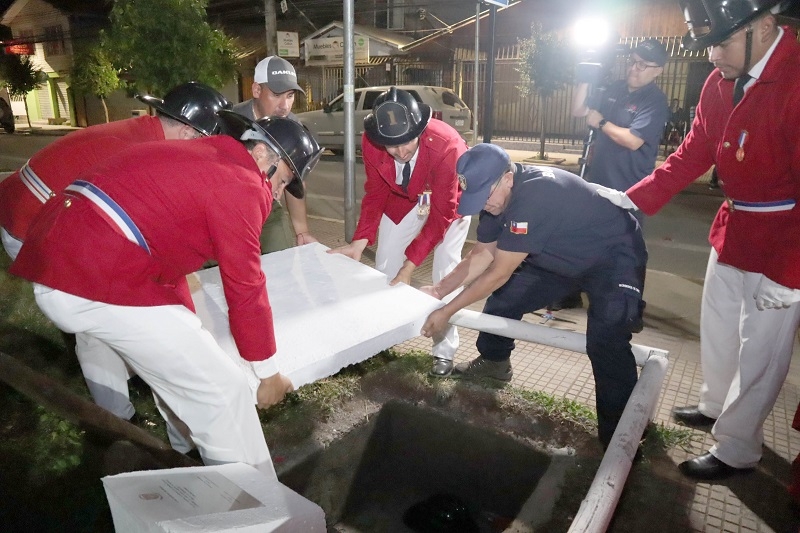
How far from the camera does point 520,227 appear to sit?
2.45 meters

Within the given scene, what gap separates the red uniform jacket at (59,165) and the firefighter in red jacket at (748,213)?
2370 millimetres

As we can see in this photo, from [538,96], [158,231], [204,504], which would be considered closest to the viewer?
[204,504]

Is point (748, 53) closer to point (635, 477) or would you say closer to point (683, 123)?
point (635, 477)

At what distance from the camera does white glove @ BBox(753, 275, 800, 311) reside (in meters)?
2.17

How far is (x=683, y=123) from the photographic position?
48.4 ft

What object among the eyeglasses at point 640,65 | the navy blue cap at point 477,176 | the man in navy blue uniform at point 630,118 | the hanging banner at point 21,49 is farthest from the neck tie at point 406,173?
the hanging banner at point 21,49

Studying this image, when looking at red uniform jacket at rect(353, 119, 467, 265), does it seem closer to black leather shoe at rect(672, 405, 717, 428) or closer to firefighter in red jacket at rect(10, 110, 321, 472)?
firefighter in red jacket at rect(10, 110, 321, 472)

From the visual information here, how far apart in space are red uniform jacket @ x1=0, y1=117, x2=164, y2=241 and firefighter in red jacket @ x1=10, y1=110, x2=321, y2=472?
0.74 metres

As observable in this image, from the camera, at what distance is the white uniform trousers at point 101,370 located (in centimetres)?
268

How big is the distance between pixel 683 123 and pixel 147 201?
1580 centimetres

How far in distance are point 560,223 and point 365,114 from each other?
12.4 meters

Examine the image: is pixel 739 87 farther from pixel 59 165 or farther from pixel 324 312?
pixel 59 165

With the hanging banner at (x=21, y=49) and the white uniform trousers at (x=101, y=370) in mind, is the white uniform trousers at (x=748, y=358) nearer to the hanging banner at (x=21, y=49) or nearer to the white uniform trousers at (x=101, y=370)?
the white uniform trousers at (x=101, y=370)

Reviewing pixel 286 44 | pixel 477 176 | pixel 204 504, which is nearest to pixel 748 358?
pixel 477 176
